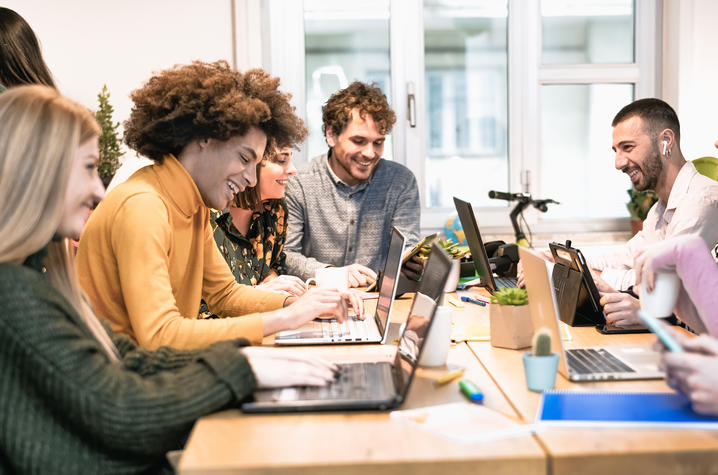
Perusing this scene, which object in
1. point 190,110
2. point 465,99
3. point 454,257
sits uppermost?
point 465,99

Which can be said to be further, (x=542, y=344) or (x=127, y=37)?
(x=127, y=37)

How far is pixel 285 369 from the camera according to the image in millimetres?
1309

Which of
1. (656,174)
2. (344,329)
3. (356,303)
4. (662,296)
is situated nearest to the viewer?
(662,296)

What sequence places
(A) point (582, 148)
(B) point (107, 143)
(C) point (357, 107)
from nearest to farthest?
(C) point (357, 107), (B) point (107, 143), (A) point (582, 148)

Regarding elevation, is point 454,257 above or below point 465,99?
below

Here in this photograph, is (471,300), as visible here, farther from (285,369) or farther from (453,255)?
(285,369)

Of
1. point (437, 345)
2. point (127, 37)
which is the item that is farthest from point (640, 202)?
point (127, 37)

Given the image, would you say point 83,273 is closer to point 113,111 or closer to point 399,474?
point 399,474

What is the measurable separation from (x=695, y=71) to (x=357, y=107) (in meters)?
2.04

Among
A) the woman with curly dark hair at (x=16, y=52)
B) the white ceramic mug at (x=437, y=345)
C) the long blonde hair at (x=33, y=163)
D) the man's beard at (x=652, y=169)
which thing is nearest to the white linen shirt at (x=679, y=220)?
the man's beard at (x=652, y=169)

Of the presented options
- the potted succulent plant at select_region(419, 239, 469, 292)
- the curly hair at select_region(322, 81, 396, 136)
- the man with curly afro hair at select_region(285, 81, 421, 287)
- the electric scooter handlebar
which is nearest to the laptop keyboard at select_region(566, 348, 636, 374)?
the potted succulent plant at select_region(419, 239, 469, 292)

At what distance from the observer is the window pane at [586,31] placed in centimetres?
406

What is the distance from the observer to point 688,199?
8.59ft

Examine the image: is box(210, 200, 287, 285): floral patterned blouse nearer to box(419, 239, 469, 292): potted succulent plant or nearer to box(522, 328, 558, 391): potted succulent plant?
box(419, 239, 469, 292): potted succulent plant
